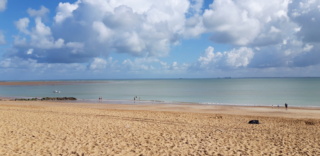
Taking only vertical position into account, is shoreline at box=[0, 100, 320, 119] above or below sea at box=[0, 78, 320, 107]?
below

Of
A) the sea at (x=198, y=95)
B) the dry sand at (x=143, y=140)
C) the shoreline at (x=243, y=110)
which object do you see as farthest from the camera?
the sea at (x=198, y=95)

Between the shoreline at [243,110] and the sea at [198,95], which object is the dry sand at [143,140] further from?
the sea at [198,95]


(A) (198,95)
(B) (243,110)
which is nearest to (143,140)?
(B) (243,110)

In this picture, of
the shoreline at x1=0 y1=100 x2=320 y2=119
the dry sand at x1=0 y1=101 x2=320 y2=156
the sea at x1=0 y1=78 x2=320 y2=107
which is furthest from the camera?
the sea at x1=0 y1=78 x2=320 y2=107

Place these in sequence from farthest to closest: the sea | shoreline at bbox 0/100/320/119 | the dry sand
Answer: the sea, shoreline at bbox 0/100/320/119, the dry sand

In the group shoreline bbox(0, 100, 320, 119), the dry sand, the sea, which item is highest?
the sea

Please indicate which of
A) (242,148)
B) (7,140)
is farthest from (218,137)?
(7,140)

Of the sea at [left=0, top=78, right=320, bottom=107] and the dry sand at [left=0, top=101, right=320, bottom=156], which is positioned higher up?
the sea at [left=0, top=78, right=320, bottom=107]

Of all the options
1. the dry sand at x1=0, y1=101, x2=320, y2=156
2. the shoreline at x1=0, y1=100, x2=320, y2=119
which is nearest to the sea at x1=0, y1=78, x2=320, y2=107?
the shoreline at x1=0, y1=100, x2=320, y2=119

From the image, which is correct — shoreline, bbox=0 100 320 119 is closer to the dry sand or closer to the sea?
the sea

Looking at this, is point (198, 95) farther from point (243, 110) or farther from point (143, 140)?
point (143, 140)

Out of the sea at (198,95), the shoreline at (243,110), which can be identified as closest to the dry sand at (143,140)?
the shoreline at (243,110)

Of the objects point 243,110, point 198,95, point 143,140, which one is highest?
point 198,95

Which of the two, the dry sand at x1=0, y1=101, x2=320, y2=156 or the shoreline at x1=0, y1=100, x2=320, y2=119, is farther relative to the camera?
the shoreline at x1=0, y1=100, x2=320, y2=119
